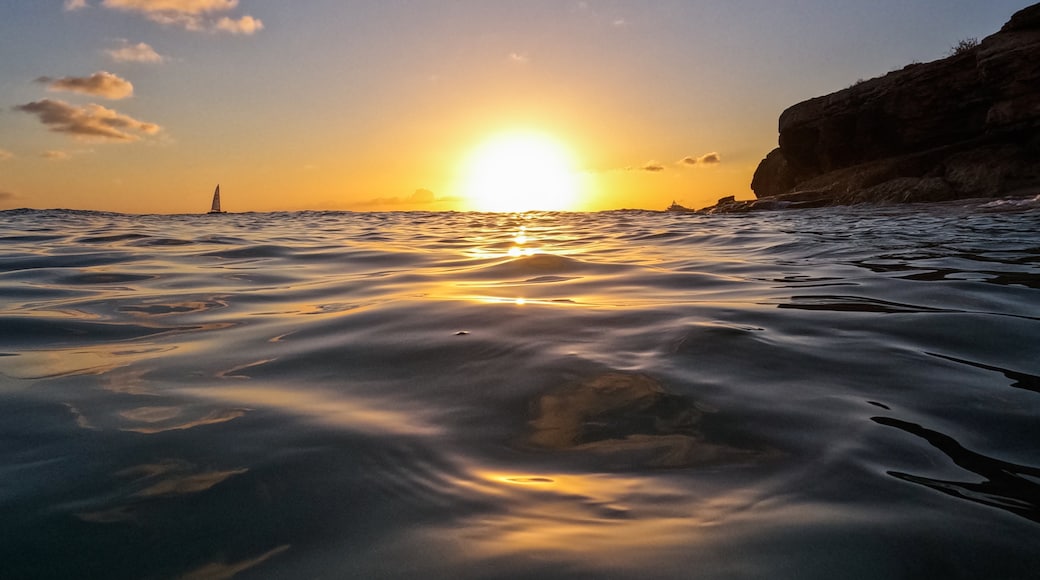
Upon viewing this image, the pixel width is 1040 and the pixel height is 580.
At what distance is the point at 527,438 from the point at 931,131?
29.1 m

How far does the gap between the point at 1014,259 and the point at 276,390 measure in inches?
203

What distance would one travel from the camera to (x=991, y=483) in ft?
3.66

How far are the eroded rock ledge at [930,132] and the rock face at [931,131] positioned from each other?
4 cm

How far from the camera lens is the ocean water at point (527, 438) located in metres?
0.90

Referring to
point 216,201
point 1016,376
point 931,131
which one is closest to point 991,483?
point 1016,376

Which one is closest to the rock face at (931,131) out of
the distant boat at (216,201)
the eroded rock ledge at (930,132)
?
the eroded rock ledge at (930,132)

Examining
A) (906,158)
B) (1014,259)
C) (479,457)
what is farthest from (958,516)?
(906,158)

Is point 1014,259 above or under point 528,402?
above

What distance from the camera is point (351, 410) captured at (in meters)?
1.52

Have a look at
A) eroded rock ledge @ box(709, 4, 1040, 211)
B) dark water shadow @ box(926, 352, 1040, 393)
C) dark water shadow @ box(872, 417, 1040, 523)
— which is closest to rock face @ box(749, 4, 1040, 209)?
eroded rock ledge @ box(709, 4, 1040, 211)

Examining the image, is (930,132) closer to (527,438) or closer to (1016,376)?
(1016,376)

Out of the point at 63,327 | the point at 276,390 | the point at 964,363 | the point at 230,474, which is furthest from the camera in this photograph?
the point at 63,327

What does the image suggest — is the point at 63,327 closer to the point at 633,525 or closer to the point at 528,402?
the point at 528,402

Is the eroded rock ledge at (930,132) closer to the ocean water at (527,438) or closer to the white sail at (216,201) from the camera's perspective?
the ocean water at (527,438)
